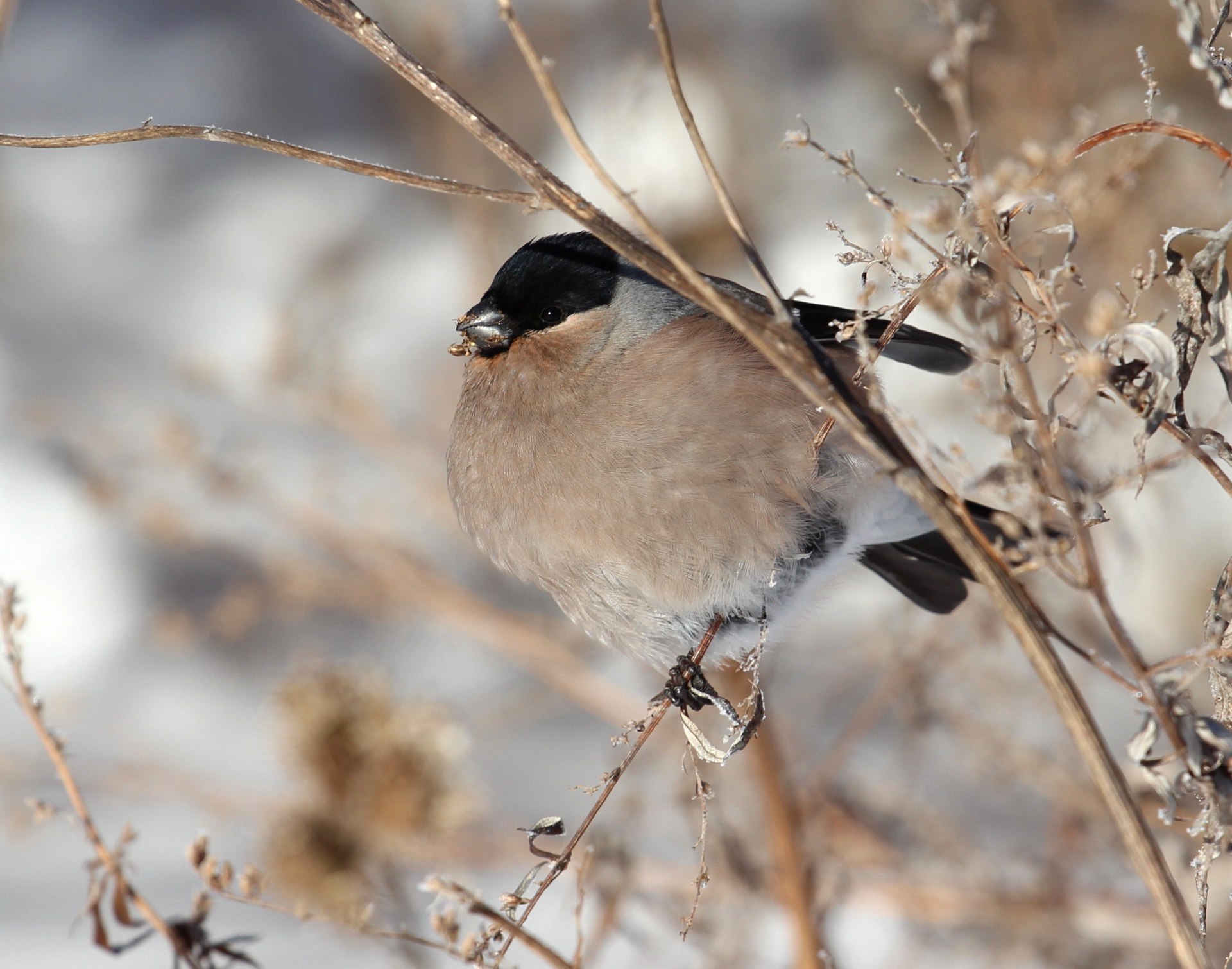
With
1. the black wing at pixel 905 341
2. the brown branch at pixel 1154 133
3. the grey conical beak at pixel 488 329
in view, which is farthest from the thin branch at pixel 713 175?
the grey conical beak at pixel 488 329

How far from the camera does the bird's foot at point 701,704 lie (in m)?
1.32

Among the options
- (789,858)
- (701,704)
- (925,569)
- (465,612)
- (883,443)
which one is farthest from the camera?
Answer: (465,612)

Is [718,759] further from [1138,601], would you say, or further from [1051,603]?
[1138,601]

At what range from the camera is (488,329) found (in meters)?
1.89

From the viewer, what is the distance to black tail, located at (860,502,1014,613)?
2.11 meters

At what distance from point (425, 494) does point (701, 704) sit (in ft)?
7.16

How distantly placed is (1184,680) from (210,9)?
5.54 m

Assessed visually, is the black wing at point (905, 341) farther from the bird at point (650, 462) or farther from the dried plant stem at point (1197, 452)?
the dried plant stem at point (1197, 452)

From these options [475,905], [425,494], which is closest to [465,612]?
[425,494]

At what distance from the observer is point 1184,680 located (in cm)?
85

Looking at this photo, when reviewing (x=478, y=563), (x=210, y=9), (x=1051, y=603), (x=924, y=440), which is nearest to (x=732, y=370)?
(x=924, y=440)

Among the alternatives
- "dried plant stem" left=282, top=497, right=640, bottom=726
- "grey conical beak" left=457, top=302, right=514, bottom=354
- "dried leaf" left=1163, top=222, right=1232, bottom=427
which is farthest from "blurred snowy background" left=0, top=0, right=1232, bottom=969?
"dried leaf" left=1163, top=222, right=1232, bottom=427

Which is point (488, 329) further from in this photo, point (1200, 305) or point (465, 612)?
point (465, 612)

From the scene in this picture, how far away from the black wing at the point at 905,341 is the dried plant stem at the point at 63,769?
113cm
